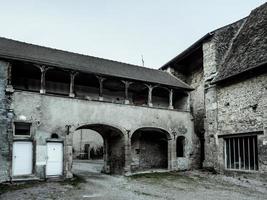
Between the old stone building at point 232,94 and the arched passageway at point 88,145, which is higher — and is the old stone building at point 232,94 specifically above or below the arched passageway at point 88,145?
above

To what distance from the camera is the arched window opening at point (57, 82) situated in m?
14.6

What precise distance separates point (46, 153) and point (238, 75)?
9.75 m

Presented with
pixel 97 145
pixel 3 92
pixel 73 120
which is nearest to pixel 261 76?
pixel 73 120

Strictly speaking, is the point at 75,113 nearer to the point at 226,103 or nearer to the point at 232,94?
the point at 226,103

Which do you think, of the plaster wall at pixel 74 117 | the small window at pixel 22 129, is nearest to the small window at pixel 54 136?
the plaster wall at pixel 74 117

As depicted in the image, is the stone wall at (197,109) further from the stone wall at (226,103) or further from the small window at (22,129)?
the small window at (22,129)

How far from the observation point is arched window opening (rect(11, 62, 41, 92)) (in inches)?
539

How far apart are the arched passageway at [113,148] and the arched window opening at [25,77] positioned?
3.41 metres

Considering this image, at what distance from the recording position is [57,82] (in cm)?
1524

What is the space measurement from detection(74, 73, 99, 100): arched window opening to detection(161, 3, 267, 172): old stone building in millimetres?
6109

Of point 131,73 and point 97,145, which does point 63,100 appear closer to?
point 131,73

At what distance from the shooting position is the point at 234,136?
1407cm

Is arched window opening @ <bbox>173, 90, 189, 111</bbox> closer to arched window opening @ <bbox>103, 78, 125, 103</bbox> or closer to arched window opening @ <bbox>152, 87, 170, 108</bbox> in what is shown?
arched window opening @ <bbox>152, 87, 170, 108</bbox>

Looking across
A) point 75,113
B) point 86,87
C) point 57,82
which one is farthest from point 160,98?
point 75,113
